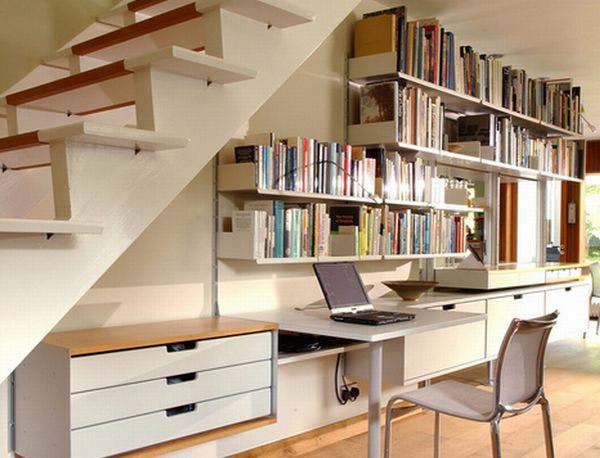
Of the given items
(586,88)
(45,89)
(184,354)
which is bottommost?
Result: (184,354)

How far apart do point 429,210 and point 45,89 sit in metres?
2.56

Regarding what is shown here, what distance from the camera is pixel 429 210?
13.2ft

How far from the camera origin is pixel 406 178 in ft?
12.4

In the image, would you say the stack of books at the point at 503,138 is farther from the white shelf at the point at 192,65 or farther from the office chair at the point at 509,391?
the white shelf at the point at 192,65

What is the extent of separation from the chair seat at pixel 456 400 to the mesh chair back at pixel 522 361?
0.09m

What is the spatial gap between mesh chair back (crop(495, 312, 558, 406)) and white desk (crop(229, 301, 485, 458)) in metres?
0.45

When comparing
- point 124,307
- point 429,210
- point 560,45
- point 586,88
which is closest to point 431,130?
point 429,210


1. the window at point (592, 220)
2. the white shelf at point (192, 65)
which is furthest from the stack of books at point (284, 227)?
the window at point (592, 220)

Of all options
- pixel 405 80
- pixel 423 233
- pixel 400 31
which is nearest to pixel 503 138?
pixel 423 233

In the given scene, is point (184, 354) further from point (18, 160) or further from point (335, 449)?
point (335, 449)

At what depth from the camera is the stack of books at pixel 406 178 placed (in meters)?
3.65

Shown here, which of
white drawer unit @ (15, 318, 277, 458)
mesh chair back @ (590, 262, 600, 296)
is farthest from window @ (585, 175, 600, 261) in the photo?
white drawer unit @ (15, 318, 277, 458)

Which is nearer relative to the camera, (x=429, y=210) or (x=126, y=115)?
(x=126, y=115)

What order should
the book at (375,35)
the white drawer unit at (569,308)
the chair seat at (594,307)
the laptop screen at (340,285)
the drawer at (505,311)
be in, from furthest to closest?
1. the chair seat at (594,307)
2. the white drawer unit at (569,308)
3. the drawer at (505,311)
4. the book at (375,35)
5. the laptop screen at (340,285)
